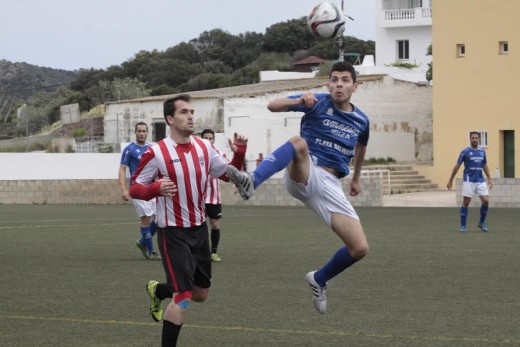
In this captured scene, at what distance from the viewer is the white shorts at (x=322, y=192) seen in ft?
33.0

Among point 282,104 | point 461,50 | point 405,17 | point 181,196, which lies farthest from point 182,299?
point 405,17

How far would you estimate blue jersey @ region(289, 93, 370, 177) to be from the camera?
33.1ft

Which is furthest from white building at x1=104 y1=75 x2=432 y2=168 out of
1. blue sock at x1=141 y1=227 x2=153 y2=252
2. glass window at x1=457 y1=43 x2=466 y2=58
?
blue sock at x1=141 y1=227 x2=153 y2=252

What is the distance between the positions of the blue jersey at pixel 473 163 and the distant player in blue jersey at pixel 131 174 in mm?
9119

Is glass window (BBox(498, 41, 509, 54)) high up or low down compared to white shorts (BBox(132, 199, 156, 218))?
up

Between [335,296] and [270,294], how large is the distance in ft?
2.42

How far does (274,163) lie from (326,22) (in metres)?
27.5

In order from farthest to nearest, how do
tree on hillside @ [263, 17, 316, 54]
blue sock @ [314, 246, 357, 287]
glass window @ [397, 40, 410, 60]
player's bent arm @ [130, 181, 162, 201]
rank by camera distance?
tree on hillside @ [263, 17, 316, 54] < glass window @ [397, 40, 410, 60] < blue sock @ [314, 246, 357, 287] < player's bent arm @ [130, 181, 162, 201]

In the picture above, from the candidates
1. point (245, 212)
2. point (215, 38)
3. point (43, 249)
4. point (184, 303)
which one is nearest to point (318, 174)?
point (184, 303)

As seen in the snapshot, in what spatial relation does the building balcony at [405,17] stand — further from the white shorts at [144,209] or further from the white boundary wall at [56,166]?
the white shorts at [144,209]

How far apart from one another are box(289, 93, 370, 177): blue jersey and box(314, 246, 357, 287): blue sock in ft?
2.45

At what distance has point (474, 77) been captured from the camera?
46219mm

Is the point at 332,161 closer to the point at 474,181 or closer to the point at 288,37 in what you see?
the point at 474,181

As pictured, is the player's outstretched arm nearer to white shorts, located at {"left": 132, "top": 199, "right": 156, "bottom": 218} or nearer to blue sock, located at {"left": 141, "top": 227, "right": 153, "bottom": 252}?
white shorts, located at {"left": 132, "top": 199, "right": 156, "bottom": 218}
